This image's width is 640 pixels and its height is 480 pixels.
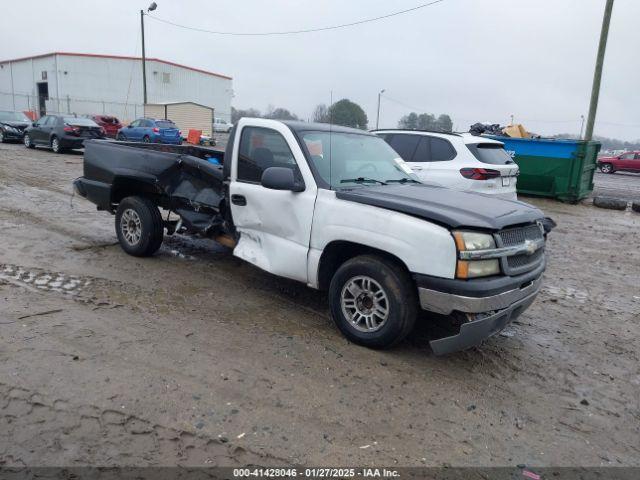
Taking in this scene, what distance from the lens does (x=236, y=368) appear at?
3758mm

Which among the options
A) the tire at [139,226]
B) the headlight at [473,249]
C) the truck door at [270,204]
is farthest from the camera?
the tire at [139,226]

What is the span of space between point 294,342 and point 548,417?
2.01 m

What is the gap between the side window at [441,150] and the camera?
8.47 meters

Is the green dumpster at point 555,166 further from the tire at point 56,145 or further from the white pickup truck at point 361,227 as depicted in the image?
the tire at point 56,145

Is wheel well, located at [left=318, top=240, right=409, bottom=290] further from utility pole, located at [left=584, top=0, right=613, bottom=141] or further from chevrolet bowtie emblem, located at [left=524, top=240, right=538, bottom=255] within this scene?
utility pole, located at [left=584, top=0, right=613, bottom=141]

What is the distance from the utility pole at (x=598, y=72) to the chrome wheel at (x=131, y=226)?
15974 millimetres

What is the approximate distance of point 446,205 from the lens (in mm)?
4000

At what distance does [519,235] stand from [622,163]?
1250 inches

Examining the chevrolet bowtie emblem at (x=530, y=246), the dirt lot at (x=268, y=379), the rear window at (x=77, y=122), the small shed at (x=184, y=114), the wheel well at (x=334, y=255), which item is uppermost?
the small shed at (x=184, y=114)

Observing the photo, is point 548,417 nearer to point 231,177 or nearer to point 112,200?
point 231,177

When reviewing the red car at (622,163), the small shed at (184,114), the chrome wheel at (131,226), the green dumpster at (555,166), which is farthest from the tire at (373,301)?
the small shed at (184,114)

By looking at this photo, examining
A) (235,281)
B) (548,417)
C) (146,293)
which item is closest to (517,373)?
(548,417)

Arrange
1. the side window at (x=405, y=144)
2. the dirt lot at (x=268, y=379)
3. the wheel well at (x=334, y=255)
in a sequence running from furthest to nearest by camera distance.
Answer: the side window at (x=405, y=144)
the wheel well at (x=334, y=255)
the dirt lot at (x=268, y=379)

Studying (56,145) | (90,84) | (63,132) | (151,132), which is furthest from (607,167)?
(90,84)
